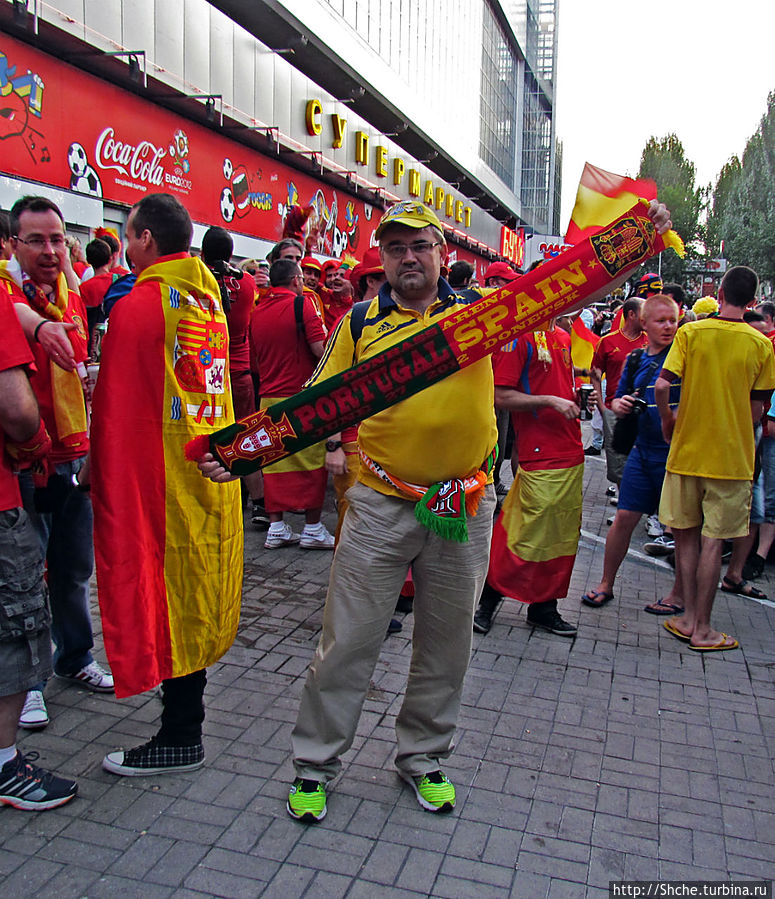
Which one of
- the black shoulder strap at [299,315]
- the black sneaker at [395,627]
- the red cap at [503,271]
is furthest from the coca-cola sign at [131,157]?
the black sneaker at [395,627]

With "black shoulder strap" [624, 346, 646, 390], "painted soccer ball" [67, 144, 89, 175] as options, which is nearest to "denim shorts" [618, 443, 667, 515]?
"black shoulder strap" [624, 346, 646, 390]

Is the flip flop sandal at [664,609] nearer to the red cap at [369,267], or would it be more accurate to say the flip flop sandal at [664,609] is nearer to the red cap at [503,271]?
the red cap at [503,271]

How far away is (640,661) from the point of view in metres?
4.28

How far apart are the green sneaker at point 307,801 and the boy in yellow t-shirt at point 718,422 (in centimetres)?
260

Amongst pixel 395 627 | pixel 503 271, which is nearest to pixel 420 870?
pixel 395 627

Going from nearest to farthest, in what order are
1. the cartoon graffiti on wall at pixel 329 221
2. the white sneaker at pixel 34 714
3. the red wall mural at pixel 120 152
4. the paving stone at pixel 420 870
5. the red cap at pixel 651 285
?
the paving stone at pixel 420 870
the white sneaker at pixel 34 714
the red cap at pixel 651 285
the red wall mural at pixel 120 152
the cartoon graffiti on wall at pixel 329 221

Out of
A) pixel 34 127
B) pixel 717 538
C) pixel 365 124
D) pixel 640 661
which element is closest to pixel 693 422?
pixel 717 538

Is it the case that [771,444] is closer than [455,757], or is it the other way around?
[455,757]

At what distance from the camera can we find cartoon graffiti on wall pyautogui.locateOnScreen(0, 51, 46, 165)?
392 inches

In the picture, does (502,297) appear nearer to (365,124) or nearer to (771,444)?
(771,444)

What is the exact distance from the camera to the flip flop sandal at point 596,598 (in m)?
5.13

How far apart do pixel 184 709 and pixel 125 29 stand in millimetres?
12418

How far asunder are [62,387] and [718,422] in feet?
11.4

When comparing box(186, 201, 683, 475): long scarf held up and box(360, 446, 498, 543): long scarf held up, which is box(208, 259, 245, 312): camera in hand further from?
box(360, 446, 498, 543): long scarf held up
